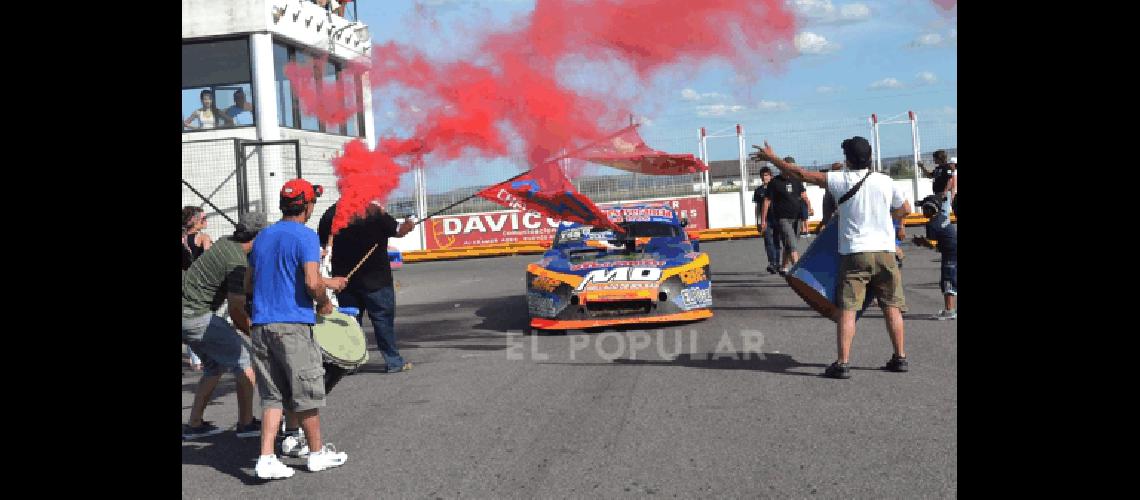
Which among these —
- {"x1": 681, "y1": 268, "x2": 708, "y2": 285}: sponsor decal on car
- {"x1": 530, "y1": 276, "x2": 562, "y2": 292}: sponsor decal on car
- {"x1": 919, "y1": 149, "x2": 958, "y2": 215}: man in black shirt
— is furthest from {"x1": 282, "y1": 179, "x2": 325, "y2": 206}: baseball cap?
{"x1": 919, "y1": 149, "x2": 958, "y2": 215}: man in black shirt

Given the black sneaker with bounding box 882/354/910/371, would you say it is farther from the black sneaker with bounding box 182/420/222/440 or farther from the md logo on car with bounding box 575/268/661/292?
the black sneaker with bounding box 182/420/222/440

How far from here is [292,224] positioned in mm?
5160

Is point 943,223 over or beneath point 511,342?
over

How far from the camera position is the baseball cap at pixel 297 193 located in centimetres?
517

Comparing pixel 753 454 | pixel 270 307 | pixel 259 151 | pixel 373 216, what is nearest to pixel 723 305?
pixel 373 216

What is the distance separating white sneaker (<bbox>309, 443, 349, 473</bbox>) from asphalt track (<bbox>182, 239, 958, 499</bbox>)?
5 centimetres

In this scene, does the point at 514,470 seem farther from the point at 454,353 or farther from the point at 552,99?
the point at 552,99

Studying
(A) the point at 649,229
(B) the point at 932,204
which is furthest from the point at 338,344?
(A) the point at 649,229

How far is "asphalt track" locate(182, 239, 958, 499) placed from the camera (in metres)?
4.73

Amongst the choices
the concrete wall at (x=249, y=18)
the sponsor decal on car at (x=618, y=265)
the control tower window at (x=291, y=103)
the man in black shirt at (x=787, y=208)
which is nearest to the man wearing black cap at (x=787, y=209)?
the man in black shirt at (x=787, y=208)

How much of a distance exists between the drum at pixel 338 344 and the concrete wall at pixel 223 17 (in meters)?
15.1

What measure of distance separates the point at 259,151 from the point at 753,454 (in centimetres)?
1626

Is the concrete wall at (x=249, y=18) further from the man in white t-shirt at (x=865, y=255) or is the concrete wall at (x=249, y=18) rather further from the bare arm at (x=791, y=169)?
the man in white t-shirt at (x=865, y=255)

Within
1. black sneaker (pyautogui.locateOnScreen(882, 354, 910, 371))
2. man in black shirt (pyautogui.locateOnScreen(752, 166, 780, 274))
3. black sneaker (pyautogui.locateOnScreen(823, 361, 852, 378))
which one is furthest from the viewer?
man in black shirt (pyautogui.locateOnScreen(752, 166, 780, 274))
